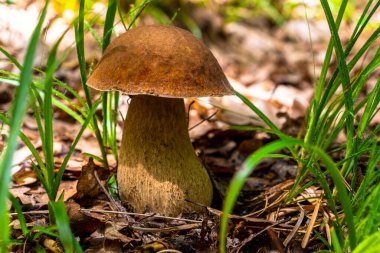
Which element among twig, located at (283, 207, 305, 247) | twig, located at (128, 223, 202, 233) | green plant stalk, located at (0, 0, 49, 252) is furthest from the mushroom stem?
green plant stalk, located at (0, 0, 49, 252)

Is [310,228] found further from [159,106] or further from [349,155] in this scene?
[159,106]

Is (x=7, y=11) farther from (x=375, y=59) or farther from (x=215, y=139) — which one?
(x=375, y=59)

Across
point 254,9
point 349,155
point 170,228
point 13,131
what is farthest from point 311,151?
point 254,9

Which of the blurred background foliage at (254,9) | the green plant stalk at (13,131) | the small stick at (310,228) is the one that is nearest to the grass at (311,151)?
the green plant stalk at (13,131)

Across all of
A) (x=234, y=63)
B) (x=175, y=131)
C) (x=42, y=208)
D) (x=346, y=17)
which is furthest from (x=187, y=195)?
(x=346, y=17)

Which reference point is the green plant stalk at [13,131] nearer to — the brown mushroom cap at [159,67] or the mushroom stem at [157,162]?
the brown mushroom cap at [159,67]

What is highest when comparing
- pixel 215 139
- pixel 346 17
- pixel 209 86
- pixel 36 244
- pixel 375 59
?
pixel 346 17

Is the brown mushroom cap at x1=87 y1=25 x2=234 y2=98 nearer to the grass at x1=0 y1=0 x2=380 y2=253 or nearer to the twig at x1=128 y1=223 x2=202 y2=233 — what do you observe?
the grass at x1=0 y1=0 x2=380 y2=253
